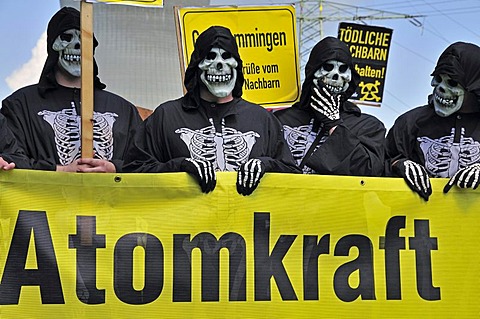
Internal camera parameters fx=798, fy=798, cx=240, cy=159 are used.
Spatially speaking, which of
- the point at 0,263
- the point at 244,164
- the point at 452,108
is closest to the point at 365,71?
the point at 452,108

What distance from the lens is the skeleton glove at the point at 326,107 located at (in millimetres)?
4832

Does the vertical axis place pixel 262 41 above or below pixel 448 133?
above

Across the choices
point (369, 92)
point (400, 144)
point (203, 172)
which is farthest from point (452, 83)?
point (369, 92)

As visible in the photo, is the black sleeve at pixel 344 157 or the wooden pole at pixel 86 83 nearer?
the wooden pole at pixel 86 83

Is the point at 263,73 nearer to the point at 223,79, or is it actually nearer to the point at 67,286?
the point at 223,79

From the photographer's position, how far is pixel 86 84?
4.44m

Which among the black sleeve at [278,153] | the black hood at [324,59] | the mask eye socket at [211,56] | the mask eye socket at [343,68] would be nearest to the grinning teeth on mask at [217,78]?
the mask eye socket at [211,56]

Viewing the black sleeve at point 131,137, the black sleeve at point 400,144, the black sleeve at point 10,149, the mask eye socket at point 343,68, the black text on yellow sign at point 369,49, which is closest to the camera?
the black sleeve at point 10,149

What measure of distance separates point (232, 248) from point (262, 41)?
3101mm

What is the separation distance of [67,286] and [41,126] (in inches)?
47.1

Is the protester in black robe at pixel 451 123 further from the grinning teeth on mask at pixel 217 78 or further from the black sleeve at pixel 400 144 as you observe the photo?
the grinning teeth on mask at pixel 217 78

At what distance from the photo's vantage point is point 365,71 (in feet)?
36.1

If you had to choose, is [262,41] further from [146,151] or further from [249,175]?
[249,175]

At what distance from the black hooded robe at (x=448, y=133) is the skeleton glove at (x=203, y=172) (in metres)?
1.19
